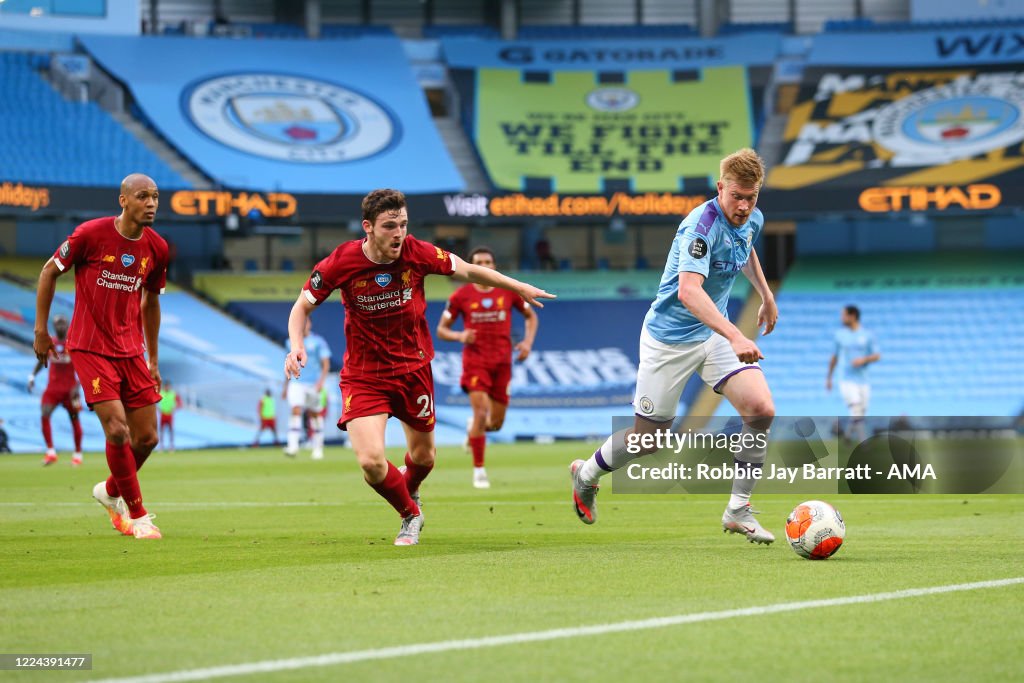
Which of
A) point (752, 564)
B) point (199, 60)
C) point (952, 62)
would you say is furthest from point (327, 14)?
point (752, 564)

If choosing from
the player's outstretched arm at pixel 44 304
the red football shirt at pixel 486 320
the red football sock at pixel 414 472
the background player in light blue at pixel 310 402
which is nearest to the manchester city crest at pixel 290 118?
the background player in light blue at pixel 310 402

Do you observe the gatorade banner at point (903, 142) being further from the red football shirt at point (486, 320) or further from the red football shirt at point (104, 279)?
the red football shirt at point (104, 279)

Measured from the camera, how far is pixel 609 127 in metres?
45.4

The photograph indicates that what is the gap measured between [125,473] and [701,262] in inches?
165

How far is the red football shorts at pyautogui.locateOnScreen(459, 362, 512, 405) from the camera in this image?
1600cm

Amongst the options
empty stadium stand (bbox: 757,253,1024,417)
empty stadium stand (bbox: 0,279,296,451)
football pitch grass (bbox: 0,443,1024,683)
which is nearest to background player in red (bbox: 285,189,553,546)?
football pitch grass (bbox: 0,443,1024,683)

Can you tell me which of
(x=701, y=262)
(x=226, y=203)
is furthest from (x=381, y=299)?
(x=226, y=203)

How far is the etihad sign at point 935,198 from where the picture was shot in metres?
39.9

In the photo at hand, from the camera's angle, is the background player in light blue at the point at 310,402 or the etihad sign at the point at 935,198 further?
the etihad sign at the point at 935,198

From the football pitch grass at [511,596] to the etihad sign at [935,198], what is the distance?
29313 millimetres

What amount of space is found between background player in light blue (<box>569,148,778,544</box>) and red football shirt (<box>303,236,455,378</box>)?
1.37 m

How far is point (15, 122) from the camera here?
40.5 meters

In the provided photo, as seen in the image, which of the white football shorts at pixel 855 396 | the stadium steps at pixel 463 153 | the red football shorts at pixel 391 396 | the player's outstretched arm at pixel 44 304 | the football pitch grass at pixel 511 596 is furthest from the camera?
the stadium steps at pixel 463 153

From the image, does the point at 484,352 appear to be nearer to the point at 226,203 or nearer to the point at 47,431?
the point at 47,431
